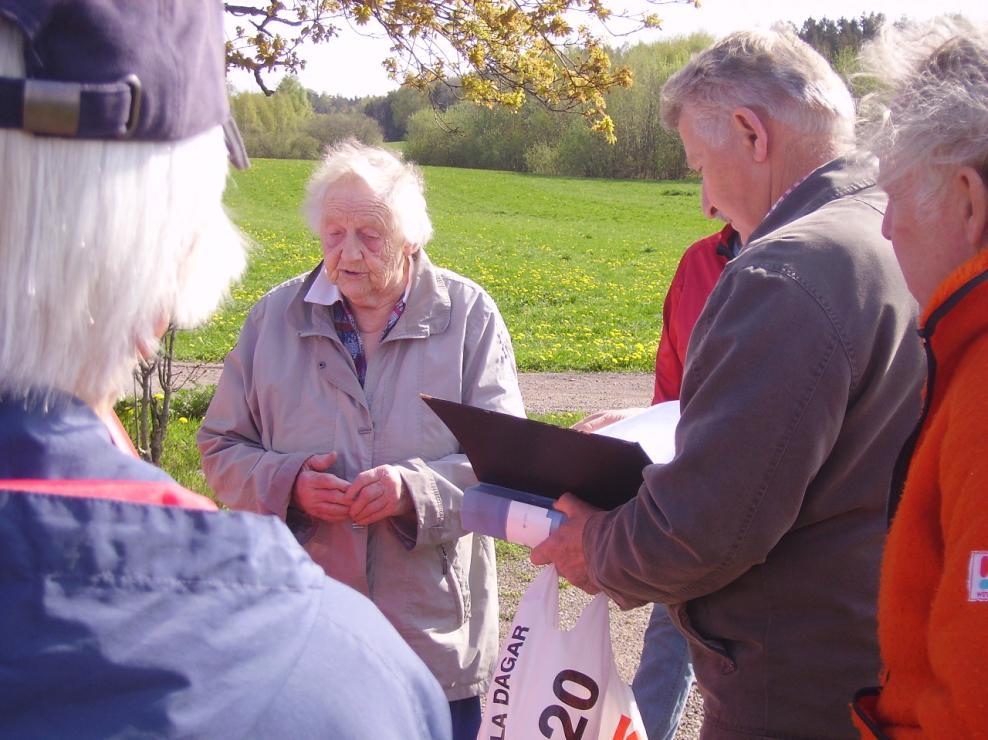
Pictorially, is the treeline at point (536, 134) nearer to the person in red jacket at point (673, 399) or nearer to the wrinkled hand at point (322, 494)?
the person in red jacket at point (673, 399)

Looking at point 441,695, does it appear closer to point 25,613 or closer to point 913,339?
point 25,613

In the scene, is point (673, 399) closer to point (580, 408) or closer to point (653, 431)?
point (653, 431)

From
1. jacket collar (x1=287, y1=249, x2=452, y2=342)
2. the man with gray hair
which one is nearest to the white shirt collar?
jacket collar (x1=287, y1=249, x2=452, y2=342)

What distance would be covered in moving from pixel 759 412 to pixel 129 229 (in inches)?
47.4

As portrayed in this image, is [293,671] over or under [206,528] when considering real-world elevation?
under

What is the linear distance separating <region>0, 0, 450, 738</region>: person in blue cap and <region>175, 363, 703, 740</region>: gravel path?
10.6 feet

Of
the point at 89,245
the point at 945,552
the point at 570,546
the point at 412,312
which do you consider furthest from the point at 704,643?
the point at 89,245

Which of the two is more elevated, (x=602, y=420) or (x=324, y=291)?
(x=324, y=291)

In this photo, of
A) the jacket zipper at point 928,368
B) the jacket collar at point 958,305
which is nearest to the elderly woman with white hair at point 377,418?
the jacket zipper at point 928,368

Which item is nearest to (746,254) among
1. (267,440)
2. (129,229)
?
(129,229)

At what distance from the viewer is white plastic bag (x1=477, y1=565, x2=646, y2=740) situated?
2104 mm

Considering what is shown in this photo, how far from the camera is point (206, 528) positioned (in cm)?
75

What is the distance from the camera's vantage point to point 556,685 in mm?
2129

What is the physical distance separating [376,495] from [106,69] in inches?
81.4
